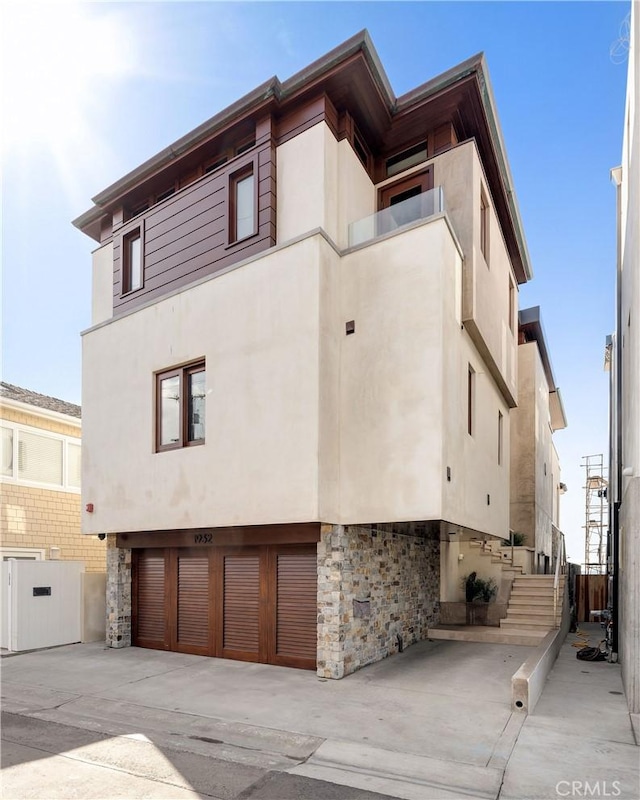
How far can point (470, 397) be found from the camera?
37.0ft

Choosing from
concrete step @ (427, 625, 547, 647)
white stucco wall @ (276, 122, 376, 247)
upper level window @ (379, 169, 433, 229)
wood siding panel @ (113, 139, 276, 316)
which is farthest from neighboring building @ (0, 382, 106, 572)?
upper level window @ (379, 169, 433, 229)

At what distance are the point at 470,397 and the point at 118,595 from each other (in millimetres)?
8247

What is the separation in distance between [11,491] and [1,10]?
34.8ft

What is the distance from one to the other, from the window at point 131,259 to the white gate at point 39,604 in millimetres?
6326

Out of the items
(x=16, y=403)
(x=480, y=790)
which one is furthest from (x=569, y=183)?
(x=16, y=403)

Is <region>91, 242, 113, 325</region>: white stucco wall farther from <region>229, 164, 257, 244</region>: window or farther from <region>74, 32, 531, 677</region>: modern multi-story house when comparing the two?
<region>229, 164, 257, 244</region>: window

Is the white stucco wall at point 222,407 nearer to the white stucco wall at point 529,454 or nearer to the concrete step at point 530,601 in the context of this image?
the concrete step at point 530,601

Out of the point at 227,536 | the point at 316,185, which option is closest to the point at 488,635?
the point at 227,536

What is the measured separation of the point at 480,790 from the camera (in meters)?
5.00

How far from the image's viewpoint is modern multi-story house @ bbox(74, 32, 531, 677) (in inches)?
360

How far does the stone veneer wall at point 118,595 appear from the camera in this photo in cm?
1190

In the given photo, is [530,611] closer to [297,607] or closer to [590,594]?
[590,594]

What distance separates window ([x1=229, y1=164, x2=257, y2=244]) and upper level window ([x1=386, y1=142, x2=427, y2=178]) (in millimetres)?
2876

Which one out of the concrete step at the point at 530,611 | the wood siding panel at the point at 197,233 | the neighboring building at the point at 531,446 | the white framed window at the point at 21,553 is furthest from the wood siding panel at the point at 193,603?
the neighboring building at the point at 531,446
